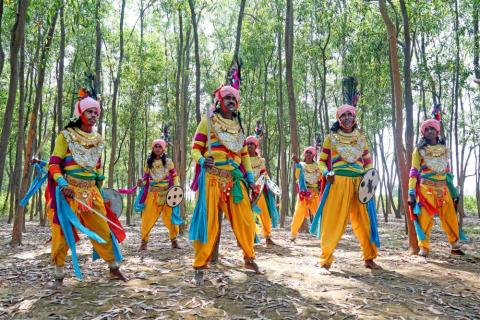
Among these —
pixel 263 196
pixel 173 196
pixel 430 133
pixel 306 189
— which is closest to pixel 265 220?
pixel 263 196

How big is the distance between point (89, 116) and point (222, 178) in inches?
66.4

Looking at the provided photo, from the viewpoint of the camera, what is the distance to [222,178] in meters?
5.02

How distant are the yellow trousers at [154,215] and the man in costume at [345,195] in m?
3.15

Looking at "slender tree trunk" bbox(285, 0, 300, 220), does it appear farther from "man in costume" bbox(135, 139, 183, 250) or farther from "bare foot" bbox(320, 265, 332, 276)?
"bare foot" bbox(320, 265, 332, 276)

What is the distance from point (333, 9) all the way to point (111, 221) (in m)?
13.3

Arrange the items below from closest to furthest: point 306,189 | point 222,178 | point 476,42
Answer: point 222,178 → point 306,189 → point 476,42

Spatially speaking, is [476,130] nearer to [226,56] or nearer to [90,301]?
[226,56]

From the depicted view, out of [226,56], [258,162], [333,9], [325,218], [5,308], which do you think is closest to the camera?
[5,308]

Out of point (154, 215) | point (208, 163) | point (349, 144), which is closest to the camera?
point (208, 163)

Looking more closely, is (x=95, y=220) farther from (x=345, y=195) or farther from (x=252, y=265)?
(x=345, y=195)

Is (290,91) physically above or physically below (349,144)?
above

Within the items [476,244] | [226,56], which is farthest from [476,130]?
[476,244]

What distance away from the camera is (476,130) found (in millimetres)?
21047

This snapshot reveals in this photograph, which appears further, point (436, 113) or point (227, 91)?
point (436, 113)
